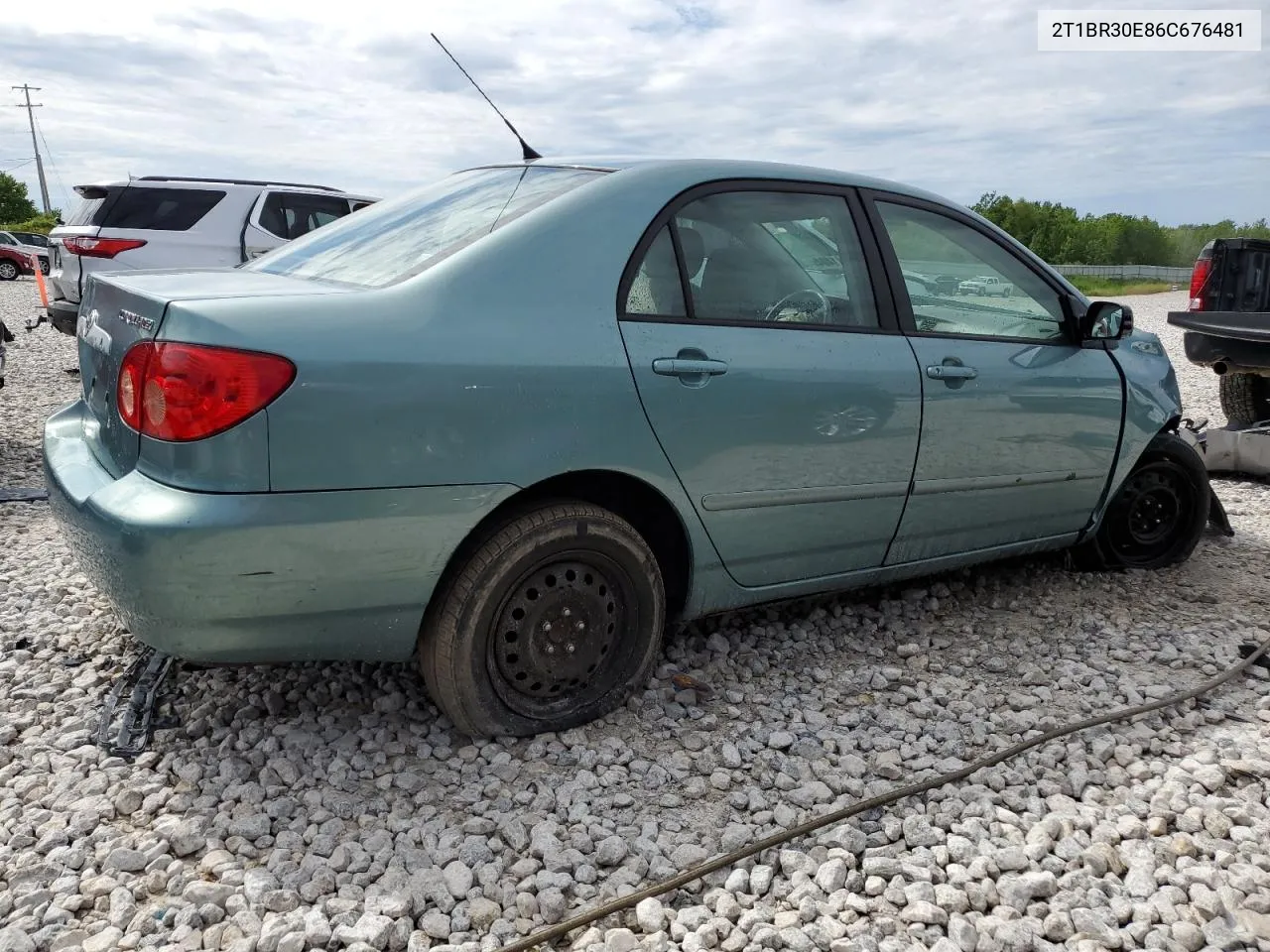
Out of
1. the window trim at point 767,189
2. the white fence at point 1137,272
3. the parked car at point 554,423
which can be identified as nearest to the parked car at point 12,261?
the parked car at point 554,423

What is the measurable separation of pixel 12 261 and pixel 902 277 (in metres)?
32.6

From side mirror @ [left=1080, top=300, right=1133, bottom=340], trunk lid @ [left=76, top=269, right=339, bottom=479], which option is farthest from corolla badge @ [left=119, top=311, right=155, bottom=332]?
side mirror @ [left=1080, top=300, right=1133, bottom=340]

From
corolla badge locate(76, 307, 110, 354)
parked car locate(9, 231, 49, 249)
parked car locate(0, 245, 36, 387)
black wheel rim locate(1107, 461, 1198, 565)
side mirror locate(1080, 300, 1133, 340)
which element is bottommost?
black wheel rim locate(1107, 461, 1198, 565)

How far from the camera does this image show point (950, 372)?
3.47 m

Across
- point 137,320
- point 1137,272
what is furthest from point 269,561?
point 1137,272

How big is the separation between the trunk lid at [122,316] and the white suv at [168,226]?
692 cm

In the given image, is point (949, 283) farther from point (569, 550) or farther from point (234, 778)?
point (234, 778)

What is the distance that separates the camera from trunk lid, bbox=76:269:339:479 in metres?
2.54

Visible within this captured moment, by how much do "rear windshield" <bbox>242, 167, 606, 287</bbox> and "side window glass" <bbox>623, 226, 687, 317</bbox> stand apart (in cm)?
30

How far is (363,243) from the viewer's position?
318 centimetres

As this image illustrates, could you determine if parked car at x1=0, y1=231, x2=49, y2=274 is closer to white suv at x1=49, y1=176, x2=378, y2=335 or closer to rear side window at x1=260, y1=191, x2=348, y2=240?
white suv at x1=49, y1=176, x2=378, y2=335

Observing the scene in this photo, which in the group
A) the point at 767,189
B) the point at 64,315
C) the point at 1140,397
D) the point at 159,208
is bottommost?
the point at 1140,397

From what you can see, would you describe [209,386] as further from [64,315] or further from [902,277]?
[64,315]

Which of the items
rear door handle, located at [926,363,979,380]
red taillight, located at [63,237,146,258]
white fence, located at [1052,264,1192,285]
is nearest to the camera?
rear door handle, located at [926,363,979,380]
